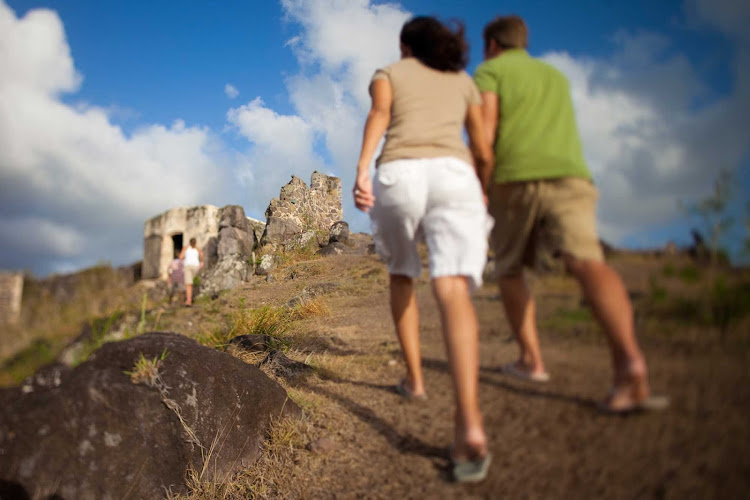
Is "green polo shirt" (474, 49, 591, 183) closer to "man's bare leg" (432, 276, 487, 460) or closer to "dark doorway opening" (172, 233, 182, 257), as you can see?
"man's bare leg" (432, 276, 487, 460)

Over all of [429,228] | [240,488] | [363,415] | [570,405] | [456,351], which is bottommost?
[240,488]

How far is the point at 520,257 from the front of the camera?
1.74 meters

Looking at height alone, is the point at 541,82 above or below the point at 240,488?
above

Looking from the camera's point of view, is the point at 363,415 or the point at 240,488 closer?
the point at 363,415

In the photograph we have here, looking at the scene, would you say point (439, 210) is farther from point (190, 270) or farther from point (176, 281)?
point (176, 281)

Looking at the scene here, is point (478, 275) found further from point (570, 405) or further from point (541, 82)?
point (541, 82)

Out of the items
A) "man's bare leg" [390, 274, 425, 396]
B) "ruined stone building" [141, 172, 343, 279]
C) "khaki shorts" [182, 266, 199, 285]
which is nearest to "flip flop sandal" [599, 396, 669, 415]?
"man's bare leg" [390, 274, 425, 396]

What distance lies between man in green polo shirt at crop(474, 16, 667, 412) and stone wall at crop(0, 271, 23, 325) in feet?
10.5

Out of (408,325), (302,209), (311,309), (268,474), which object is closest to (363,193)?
(408,325)

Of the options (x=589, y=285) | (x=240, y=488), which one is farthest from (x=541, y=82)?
(x=240, y=488)

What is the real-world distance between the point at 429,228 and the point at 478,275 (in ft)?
0.84

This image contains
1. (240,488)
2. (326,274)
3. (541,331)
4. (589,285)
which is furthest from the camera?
(326,274)

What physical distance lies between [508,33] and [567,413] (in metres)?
1.49

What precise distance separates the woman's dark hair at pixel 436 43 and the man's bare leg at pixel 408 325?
3.04ft
